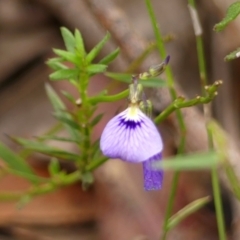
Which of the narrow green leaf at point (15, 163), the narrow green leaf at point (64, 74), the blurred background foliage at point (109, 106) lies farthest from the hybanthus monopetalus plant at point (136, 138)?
the narrow green leaf at point (15, 163)

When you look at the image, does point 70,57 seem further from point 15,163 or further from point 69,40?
point 15,163

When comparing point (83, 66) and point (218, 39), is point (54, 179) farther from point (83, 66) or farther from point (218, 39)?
point (218, 39)

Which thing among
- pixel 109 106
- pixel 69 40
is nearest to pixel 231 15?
pixel 69 40

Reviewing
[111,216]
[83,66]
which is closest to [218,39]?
[111,216]

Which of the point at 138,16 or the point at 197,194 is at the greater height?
the point at 138,16

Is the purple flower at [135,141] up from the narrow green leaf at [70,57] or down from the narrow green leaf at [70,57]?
down

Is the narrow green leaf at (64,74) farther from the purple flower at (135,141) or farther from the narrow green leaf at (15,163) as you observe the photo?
the narrow green leaf at (15,163)
